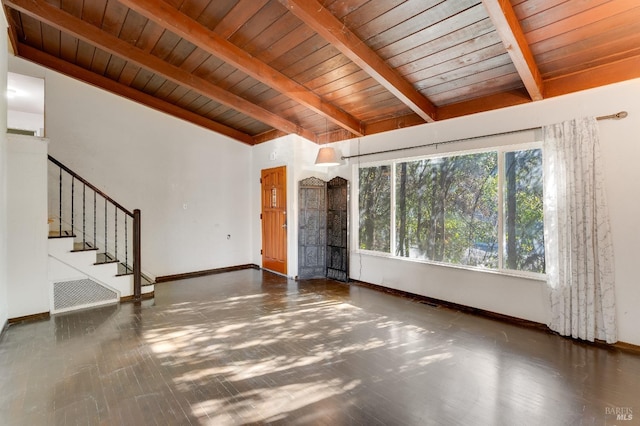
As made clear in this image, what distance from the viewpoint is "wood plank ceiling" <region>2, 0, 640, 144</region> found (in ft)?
9.26

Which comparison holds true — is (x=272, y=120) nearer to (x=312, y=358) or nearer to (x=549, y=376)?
(x=312, y=358)

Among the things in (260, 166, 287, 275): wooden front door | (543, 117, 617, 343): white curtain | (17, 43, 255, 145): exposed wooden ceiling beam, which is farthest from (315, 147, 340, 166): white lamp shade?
(543, 117, 617, 343): white curtain

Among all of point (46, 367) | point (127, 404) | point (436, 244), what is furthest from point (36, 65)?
point (436, 244)

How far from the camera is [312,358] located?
295cm

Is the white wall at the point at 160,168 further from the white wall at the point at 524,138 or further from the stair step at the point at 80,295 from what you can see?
the white wall at the point at 524,138

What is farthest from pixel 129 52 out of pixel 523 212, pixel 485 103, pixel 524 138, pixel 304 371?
pixel 523 212

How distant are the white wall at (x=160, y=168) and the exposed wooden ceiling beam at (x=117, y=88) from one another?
0.44 ft

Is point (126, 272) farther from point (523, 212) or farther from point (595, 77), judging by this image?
point (595, 77)

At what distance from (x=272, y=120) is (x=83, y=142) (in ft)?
10.2

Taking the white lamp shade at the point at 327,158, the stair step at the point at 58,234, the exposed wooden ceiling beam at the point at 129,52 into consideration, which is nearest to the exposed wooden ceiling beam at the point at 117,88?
the exposed wooden ceiling beam at the point at 129,52

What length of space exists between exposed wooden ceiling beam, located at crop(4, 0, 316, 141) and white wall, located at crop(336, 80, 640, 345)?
7.17ft

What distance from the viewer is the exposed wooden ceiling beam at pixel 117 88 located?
471cm

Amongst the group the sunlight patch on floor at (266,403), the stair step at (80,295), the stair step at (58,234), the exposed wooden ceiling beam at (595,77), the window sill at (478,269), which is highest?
the exposed wooden ceiling beam at (595,77)

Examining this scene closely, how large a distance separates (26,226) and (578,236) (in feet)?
20.4
